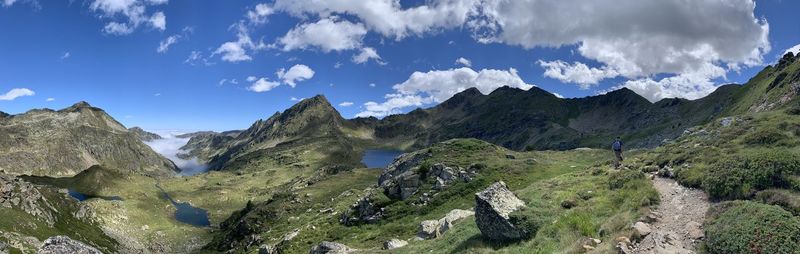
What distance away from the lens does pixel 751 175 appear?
22.9 m

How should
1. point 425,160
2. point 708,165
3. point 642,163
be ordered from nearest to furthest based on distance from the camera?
point 708,165
point 642,163
point 425,160

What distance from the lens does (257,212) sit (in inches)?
4599

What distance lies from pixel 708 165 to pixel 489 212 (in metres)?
13.9

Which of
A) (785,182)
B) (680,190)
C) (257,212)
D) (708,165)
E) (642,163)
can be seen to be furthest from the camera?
(257,212)

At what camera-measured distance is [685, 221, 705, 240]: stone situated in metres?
18.8

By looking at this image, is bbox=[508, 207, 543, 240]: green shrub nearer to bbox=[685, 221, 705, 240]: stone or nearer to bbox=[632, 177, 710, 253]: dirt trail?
bbox=[632, 177, 710, 253]: dirt trail

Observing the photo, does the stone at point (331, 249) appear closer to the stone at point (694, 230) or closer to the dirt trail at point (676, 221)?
the dirt trail at point (676, 221)

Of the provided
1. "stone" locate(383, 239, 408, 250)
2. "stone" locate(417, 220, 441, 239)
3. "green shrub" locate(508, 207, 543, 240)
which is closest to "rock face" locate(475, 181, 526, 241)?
"green shrub" locate(508, 207, 543, 240)

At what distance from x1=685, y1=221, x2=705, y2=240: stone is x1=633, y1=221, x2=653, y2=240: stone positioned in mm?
1496

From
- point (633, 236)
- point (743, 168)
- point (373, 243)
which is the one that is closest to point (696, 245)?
point (633, 236)

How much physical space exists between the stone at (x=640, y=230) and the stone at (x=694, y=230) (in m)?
1.50

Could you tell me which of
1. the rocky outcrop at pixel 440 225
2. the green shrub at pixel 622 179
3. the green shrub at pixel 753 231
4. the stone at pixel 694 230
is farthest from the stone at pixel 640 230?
the rocky outcrop at pixel 440 225

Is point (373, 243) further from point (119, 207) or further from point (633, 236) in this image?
point (119, 207)

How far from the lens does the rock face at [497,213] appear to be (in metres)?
26.7
